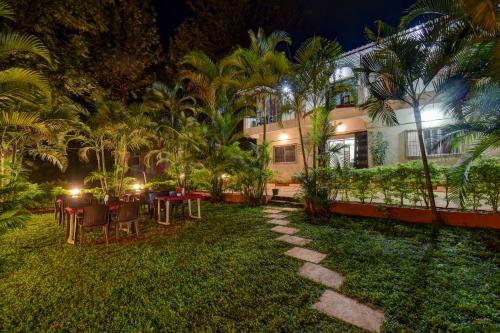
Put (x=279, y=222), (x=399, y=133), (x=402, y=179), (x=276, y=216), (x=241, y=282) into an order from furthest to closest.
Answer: (x=399, y=133)
(x=276, y=216)
(x=279, y=222)
(x=402, y=179)
(x=241, y=282)

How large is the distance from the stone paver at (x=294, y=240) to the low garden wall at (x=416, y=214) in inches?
95.7

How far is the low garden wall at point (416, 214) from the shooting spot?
488 centimetres

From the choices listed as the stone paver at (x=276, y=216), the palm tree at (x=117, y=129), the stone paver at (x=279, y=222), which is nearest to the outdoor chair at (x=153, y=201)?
the palm tree at (x=117, y=129)

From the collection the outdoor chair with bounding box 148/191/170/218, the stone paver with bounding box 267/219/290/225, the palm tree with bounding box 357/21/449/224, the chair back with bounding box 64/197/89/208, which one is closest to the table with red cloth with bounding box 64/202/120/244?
the chair back with bounding box 64/197/89/208

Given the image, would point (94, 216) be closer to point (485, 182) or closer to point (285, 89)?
point (285, 89)

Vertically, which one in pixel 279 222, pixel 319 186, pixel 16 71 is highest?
pixel 16 71

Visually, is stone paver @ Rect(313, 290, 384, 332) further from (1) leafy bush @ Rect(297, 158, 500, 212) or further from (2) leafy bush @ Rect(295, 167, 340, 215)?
(2) leafy bush @ Rect(295, 167, 340, 215)

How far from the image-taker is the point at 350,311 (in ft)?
8.17

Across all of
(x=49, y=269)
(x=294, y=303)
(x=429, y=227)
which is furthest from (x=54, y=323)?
(x=429, y=227)

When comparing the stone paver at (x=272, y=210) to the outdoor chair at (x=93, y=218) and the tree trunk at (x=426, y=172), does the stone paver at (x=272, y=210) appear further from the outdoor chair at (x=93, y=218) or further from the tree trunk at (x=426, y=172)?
the outdoor chair at (x=93, y=218)

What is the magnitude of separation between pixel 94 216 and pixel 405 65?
7.00m

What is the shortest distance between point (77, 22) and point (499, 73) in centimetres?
1021

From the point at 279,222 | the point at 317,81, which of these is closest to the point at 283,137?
the point at 317,81

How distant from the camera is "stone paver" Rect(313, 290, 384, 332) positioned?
229cm
